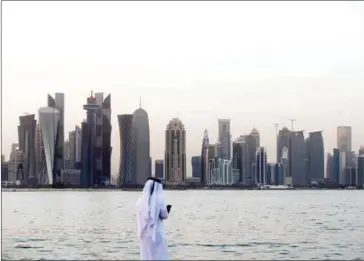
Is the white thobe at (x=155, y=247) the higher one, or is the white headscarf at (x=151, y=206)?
the white headscarf at (x=151, y=206)

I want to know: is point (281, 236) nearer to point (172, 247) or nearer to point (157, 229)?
point (172, 247)

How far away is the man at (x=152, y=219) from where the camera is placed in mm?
12094

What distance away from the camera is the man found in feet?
39.7

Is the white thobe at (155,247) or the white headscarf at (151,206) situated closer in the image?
the white headscarf at (151,206)

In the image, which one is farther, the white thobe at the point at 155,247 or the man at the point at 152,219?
the white thobe at the point at 155,247

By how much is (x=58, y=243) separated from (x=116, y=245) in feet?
6.66

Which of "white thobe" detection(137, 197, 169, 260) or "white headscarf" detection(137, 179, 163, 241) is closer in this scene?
"white headscarf" detection(137, 179, 163, 241)

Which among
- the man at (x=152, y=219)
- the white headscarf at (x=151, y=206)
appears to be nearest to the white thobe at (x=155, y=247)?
the man at (x=152, y=219)

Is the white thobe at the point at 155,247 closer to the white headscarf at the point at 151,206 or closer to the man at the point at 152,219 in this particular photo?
the man at the point at 152,219

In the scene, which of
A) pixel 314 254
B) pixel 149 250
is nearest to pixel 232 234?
pixel 314 254

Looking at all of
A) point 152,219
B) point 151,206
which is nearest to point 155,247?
point 152,219

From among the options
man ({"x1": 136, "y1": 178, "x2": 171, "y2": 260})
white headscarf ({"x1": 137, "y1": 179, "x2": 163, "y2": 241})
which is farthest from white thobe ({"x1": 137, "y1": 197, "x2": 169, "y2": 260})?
white headscarf ({"x1": 137, "y1": 179, "x2": 163, "y2": 241})

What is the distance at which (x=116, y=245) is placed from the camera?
25453 millimetres

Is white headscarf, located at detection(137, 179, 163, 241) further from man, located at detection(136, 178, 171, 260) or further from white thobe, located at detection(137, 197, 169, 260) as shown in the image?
white thobe, located at detection(137, 197, 169, 260)
